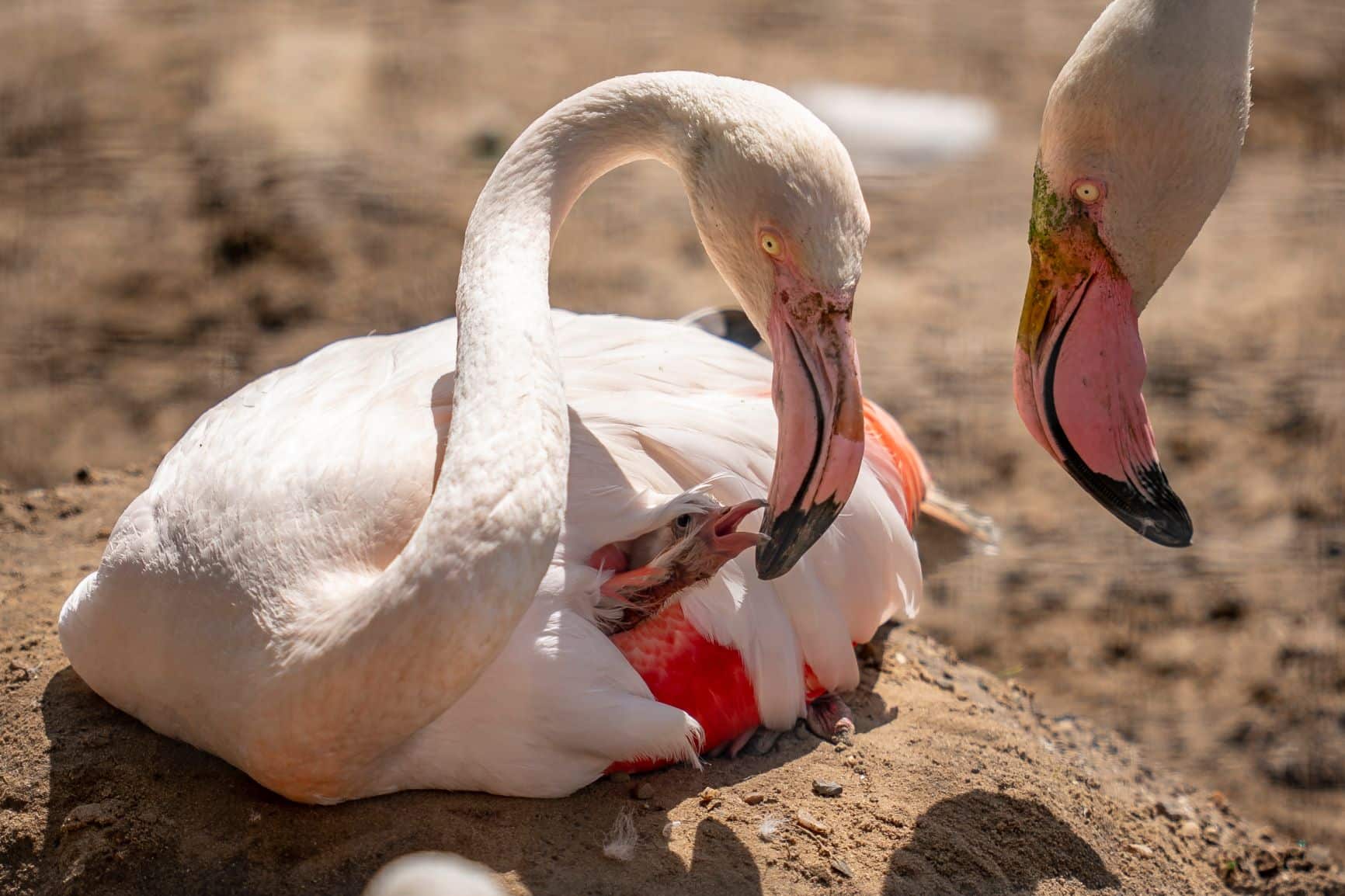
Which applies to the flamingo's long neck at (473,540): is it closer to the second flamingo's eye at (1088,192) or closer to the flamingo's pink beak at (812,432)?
the flamingo's pink beak at (812,432)

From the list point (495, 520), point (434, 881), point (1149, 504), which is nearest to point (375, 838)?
point (434, 881)

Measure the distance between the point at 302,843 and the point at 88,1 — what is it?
17.4ft

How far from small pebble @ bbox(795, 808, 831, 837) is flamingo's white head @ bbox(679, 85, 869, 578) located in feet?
1.62

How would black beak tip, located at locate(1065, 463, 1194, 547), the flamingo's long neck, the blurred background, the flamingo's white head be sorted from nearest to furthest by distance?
the flamingo's long neck < the flamingo's white head < black beak tip, located at locate(1065, 463, 1194, 547) < the blurred background

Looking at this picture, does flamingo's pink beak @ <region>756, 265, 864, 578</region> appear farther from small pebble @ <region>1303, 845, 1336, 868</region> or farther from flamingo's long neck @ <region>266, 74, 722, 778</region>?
small pebble @ <region>1303, 845, 1336, 868</region>

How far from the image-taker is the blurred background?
3783 millimetres

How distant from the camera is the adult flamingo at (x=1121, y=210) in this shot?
2293mm

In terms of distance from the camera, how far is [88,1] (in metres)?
6.23

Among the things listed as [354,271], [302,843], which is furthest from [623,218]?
[302,843]

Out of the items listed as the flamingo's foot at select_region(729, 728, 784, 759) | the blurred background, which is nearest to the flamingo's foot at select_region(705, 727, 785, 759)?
the flamingo's foot at select_region(729, 728, 784, 759)

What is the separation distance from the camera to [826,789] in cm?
244

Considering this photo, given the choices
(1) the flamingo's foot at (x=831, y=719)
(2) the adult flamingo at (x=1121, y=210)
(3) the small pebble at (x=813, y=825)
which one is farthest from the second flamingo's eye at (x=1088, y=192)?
(3) the small pebble at (x=813, y=825)

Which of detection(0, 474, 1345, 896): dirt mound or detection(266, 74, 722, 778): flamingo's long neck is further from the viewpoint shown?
detection(0, 474, 1345, 896): dirt mound

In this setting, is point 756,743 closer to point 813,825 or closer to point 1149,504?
point 813,825
